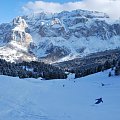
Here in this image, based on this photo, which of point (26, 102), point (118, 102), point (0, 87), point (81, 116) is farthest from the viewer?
point (0, 87)

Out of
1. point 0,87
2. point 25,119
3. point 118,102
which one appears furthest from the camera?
point 0,87

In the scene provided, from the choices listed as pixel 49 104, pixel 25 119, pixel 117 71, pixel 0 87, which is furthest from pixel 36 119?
pixel 117 71

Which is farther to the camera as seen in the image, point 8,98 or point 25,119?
point 8,98

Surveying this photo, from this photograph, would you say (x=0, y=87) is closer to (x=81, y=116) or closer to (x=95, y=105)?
(x=95, y=105)

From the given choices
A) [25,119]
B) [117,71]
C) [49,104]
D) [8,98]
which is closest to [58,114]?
[25,119]

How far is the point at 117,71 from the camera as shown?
9956cm

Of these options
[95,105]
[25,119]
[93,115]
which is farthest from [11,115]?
[95,105]

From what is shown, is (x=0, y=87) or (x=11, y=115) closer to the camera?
(x=11, y=115)

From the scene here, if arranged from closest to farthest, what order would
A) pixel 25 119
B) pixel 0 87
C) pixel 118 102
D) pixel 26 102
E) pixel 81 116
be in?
pixel 25 119
pixel 81 116
pixel 26 102
pixel 118 102
pixel 0 87

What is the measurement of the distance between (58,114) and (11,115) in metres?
3.81

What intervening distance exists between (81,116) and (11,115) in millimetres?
5544

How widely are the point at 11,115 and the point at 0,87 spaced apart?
15.7 m

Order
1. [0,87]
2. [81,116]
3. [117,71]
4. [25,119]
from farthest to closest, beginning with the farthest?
[117,71]
[0,87]
[81,116]
[25,119]

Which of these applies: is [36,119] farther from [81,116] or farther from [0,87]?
[0,87]
